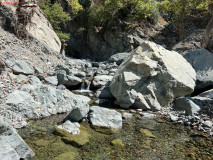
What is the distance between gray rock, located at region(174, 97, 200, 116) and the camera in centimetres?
781

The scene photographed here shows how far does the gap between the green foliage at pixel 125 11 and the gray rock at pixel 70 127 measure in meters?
20.1

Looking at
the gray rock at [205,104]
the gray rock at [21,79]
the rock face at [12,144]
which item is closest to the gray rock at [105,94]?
the gray rock at [21,79]

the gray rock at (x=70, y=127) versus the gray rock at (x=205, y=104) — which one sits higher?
the gray rock at (x=205, y=104)

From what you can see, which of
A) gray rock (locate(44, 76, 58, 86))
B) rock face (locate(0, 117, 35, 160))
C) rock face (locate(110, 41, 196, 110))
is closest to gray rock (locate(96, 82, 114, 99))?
rock face (locate(110, 41, 196, 110))

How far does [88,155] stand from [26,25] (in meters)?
11.1

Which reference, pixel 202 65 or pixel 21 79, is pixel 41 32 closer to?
pixel 21 79

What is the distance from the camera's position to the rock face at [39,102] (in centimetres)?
616

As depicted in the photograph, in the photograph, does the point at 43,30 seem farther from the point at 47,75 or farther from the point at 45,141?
the point at 45,141

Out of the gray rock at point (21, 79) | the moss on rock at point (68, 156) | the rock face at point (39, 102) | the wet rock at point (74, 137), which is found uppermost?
the gray rock at point (21, 79)

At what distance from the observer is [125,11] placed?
24438 mm

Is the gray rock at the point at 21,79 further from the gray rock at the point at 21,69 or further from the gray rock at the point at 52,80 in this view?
the gray rock at the point at 52,80

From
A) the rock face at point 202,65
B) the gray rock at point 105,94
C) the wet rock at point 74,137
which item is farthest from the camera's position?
the rock face at point 202,65

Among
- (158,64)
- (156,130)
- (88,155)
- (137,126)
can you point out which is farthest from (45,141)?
(158,64)

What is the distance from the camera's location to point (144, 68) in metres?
8.67
